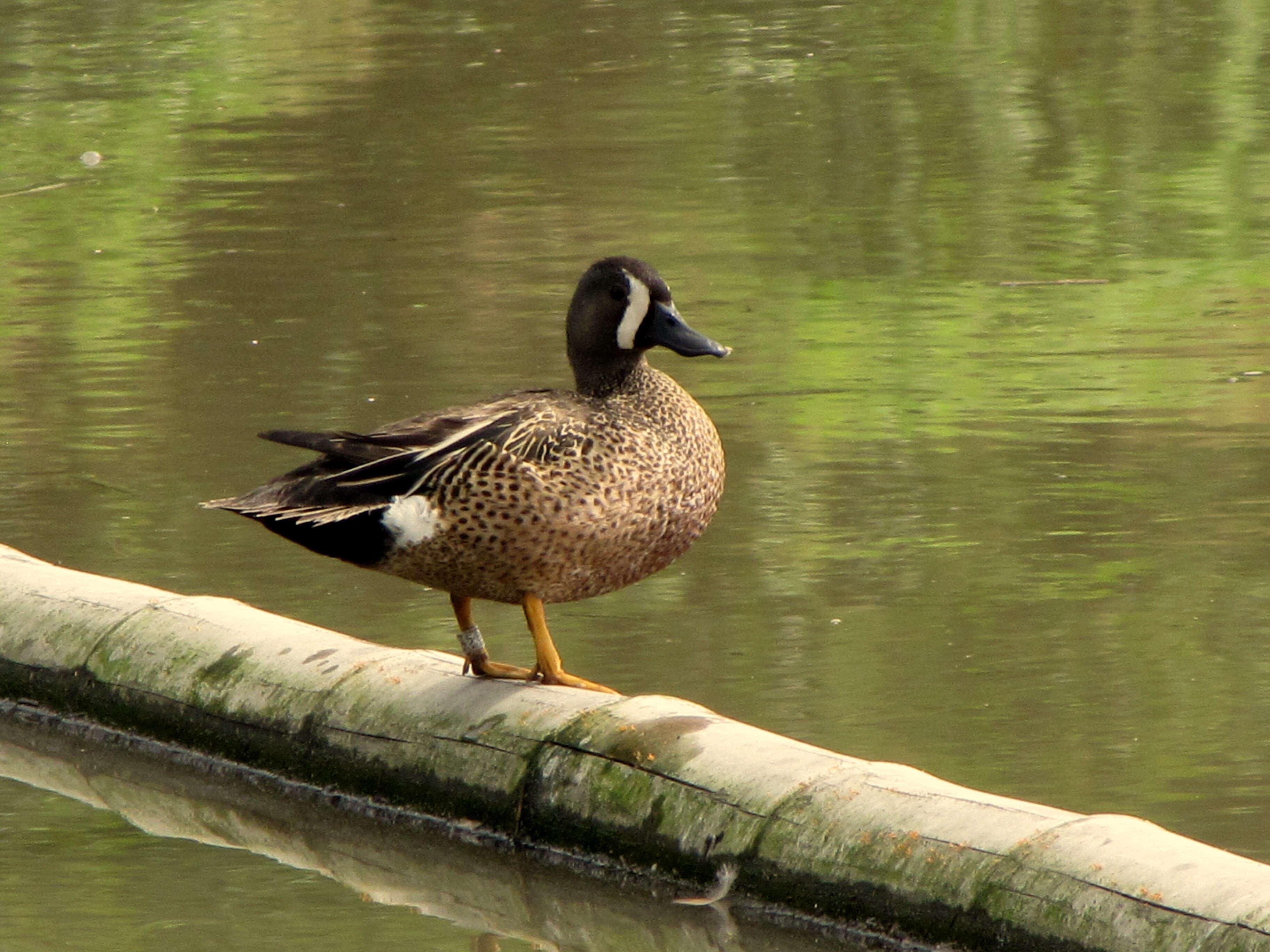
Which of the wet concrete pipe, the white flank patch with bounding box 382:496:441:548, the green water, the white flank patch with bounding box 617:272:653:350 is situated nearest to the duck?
the white flank patch with bounding box 382:496:441:548

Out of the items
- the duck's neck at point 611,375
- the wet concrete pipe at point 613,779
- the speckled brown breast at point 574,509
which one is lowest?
the wet concrete pipe at point 613,779

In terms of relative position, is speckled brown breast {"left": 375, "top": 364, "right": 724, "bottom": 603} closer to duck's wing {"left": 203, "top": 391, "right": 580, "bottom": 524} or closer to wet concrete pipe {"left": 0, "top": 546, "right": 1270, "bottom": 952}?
duck's wing {"left": 203, "top": 391, "right": 580, "bottom": 524}

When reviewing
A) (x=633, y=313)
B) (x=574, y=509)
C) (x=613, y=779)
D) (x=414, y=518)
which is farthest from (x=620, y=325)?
(x=613, y=779)

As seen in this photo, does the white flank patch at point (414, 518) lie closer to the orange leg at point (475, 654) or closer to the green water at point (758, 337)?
the orange leg at point (475, 654)

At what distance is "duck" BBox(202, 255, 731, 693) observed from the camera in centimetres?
509

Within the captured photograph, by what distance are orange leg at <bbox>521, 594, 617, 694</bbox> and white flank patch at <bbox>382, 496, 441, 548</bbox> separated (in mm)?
292

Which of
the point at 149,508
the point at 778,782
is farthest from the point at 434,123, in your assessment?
the point at 778,782

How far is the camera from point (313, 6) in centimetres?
1962

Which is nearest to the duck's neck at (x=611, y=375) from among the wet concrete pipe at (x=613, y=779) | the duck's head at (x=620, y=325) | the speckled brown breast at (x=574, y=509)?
the duck's head at (x=620, y=325)

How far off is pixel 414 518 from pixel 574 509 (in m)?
0.34

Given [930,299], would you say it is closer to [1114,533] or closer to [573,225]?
[573,225]

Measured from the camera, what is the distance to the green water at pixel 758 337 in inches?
223

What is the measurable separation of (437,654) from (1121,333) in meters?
4.74

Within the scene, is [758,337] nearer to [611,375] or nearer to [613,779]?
[611,375]
